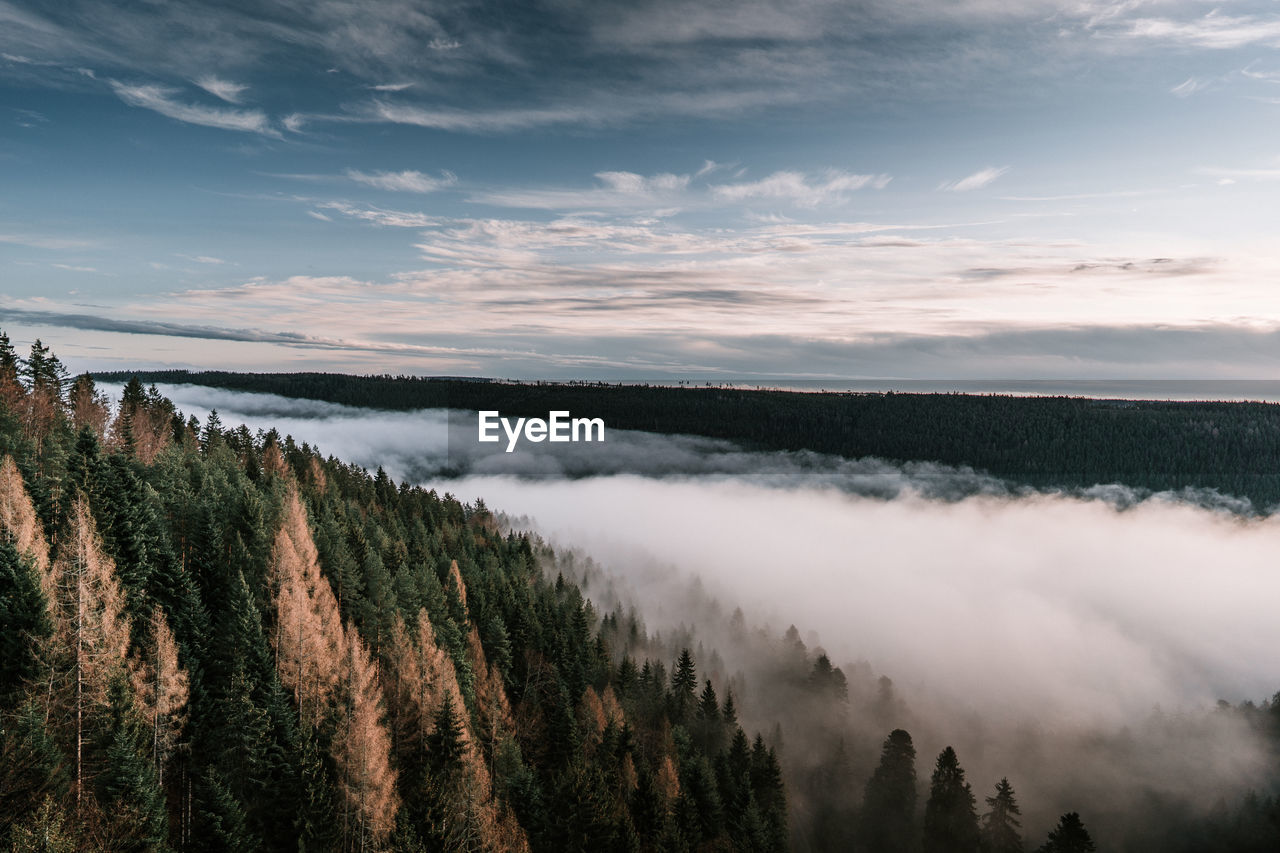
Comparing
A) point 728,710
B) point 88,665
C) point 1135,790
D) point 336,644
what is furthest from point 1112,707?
point 88,665

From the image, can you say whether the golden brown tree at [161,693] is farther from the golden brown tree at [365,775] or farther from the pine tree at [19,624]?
the golden brown tree at [365,775]

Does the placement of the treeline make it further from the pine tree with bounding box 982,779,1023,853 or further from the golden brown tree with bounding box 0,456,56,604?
the pine tree with bounding box 982,779,1023,853

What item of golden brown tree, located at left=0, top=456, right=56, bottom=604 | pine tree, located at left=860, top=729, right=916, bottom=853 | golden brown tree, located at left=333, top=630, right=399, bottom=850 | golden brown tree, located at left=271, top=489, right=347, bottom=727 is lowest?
pine tree, located at left=860, top=729, right=916, bottom=853

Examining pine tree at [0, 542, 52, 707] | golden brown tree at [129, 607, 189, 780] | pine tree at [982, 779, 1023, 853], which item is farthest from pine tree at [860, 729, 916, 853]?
pine tree at [0, 542, 52, 707]

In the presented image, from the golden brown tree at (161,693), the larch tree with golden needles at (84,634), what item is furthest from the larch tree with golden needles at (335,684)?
the larch tree with golden needles at (84,634)

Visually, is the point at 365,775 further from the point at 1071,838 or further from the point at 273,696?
the point at 1071,838

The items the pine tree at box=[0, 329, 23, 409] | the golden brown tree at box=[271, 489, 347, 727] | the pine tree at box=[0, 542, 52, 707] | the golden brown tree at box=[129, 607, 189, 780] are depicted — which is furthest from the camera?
the pine tree at box=[0, 329, 23, 409]

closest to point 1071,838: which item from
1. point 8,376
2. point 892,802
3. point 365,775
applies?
point 892,802
